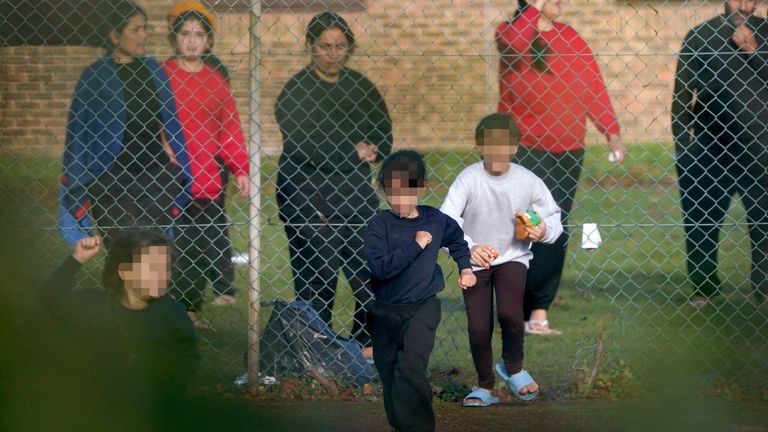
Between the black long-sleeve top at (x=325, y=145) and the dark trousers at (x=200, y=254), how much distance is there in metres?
0.48

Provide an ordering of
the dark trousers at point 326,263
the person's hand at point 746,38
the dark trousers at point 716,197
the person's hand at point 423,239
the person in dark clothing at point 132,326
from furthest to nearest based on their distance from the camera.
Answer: the dark trousers at point 716,197, the person's hand at point 746,38, the dark trousers at point 326,263, the person's hand at point 423,239, the person in dark clothing at point 132,326

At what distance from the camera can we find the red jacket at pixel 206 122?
18.8 feet

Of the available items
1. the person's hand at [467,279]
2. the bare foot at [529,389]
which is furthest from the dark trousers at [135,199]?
the bare foot at [529,389]

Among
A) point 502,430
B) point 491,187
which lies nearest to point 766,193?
point 491,187

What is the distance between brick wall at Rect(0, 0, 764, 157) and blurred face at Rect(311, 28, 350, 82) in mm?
397

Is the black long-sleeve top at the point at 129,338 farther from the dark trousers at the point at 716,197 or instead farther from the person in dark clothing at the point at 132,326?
the dark trousers at the point at 716,197

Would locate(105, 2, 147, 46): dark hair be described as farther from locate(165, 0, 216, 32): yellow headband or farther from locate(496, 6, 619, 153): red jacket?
locate(496, 6, 619, 153): red jacket

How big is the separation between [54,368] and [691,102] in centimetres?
355

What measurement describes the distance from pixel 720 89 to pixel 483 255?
1978 millimetres

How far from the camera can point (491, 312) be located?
4.84m

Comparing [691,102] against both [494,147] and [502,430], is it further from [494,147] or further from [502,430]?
[502,430]

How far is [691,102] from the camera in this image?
19.5ft

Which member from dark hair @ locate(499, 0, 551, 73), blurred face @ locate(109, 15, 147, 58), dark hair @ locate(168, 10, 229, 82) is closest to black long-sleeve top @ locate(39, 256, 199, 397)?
blurred face @ locate(109, 15, 147, 58)

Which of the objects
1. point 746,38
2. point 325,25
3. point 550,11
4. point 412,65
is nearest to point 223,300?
point 325,25
